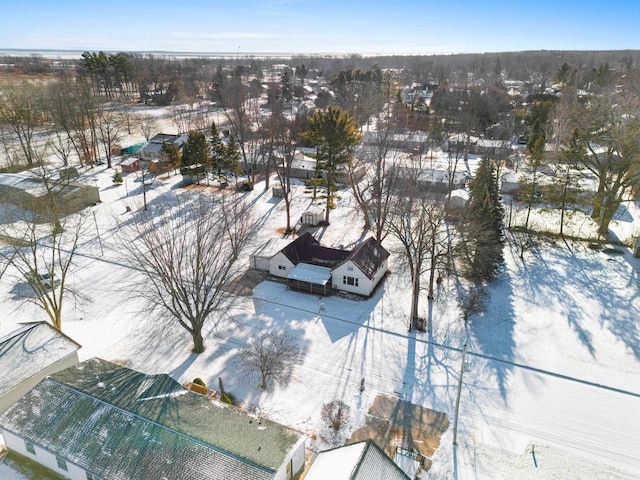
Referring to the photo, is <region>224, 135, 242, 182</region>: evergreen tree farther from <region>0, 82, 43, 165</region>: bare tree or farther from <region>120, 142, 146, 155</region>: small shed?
<region>0, 82, 43, 165</region>: bare tree

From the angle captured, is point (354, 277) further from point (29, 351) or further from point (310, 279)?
point (29, 351)

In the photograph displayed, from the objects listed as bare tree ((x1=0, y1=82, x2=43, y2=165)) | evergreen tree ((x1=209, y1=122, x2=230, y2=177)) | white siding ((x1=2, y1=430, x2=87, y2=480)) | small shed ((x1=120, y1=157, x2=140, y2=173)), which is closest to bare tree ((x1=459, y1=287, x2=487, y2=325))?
white siding ((x1=2, y1=430, x2=87, y2=480))

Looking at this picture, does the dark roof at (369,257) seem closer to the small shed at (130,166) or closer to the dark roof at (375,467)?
the dark roof at (375,467)

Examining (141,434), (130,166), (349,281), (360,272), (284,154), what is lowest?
(349,281)

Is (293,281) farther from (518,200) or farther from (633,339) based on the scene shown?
(518,200)

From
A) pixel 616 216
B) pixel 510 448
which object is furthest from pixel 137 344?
pixel 616 216

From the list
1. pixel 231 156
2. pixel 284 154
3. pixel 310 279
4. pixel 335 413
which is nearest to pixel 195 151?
pixel 231 156
